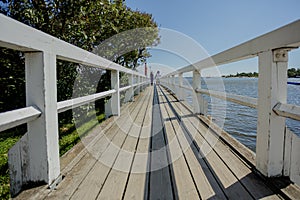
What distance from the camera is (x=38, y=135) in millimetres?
925

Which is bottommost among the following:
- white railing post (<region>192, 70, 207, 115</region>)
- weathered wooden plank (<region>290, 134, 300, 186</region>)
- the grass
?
the grass

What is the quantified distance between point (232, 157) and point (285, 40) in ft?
2.72

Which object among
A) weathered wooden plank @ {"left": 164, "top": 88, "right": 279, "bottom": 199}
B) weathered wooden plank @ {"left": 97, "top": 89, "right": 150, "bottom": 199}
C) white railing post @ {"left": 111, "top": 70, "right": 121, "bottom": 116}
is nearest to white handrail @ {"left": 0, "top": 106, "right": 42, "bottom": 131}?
weathered wooden plank @ {"left": 97, "top": 89, "right": 150, "bottom": 199}

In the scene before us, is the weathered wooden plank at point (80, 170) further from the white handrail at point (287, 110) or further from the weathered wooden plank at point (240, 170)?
the white handrail at point (287, 110)

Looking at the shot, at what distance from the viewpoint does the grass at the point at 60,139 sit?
1.39 metres

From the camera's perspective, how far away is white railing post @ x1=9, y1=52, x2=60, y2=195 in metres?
0.90

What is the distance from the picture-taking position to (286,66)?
1.01 meters

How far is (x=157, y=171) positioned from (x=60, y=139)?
167 cm

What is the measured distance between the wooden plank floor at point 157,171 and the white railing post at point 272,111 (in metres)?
0.13

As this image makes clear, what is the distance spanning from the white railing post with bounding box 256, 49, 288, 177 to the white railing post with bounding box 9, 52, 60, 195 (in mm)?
1138

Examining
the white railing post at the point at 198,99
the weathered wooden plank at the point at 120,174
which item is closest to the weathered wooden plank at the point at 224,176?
the weathered wooden plank at the point at 120,174

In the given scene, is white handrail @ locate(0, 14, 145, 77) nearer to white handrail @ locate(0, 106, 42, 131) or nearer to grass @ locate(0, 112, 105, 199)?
white handrail @ locate(0, 106, 42, 131)

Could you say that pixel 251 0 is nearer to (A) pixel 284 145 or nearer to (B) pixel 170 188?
(A) pixel 284 145

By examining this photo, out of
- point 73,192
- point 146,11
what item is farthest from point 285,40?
point 146,11
